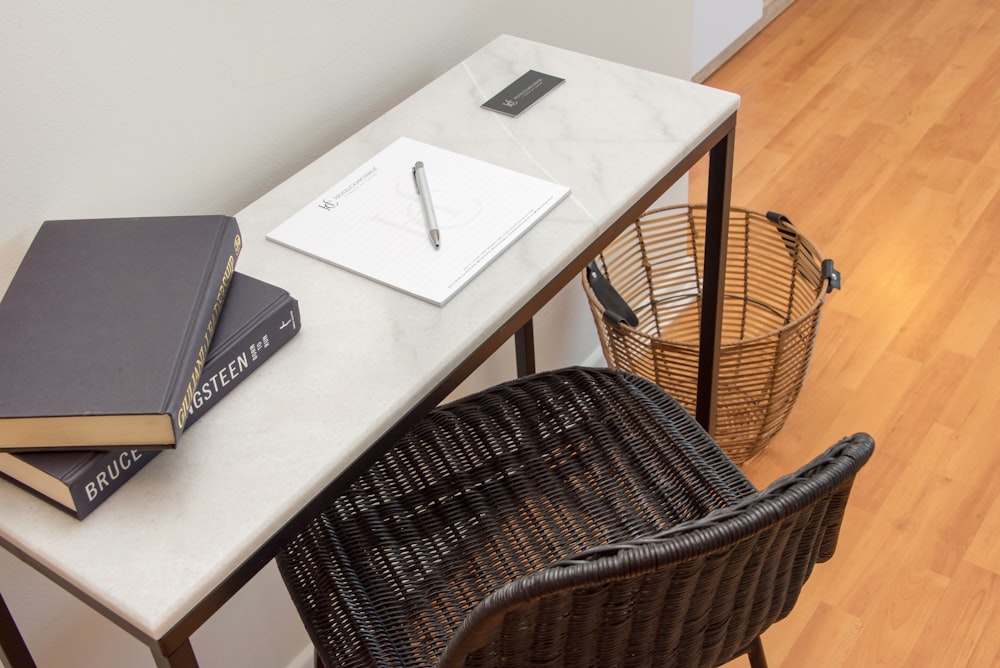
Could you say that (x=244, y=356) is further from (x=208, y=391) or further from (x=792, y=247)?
(x=792, y=247)

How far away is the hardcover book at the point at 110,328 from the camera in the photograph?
772 millimetres

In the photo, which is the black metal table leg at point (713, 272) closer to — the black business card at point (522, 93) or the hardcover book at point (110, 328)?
the black business card at point (522, 93)

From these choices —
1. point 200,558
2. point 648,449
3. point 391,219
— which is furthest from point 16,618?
point 648,449

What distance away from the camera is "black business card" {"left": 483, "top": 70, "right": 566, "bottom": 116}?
1227mm

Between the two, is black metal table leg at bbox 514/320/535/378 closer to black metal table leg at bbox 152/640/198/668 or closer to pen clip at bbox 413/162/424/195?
pen clip at bbox 413/162/424/195

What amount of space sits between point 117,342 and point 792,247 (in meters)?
1.29

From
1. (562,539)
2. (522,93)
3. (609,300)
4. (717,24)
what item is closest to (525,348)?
(609,300)

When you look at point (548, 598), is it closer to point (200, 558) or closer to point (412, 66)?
point (200, 558)

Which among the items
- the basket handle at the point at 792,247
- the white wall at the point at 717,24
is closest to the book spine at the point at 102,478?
the basket handle at the point at 792,247

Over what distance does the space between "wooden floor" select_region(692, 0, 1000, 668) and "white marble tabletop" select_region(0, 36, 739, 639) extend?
31.4 inches

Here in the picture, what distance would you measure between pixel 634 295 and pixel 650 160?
33.5 inches

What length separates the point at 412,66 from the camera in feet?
4.41

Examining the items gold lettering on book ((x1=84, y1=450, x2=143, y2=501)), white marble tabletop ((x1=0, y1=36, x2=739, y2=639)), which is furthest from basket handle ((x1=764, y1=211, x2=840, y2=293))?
gold lettering on book ((x1=84, y1=450, x2=143, y2=501))

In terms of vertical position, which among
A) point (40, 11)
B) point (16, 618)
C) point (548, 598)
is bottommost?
point (16, 618)
